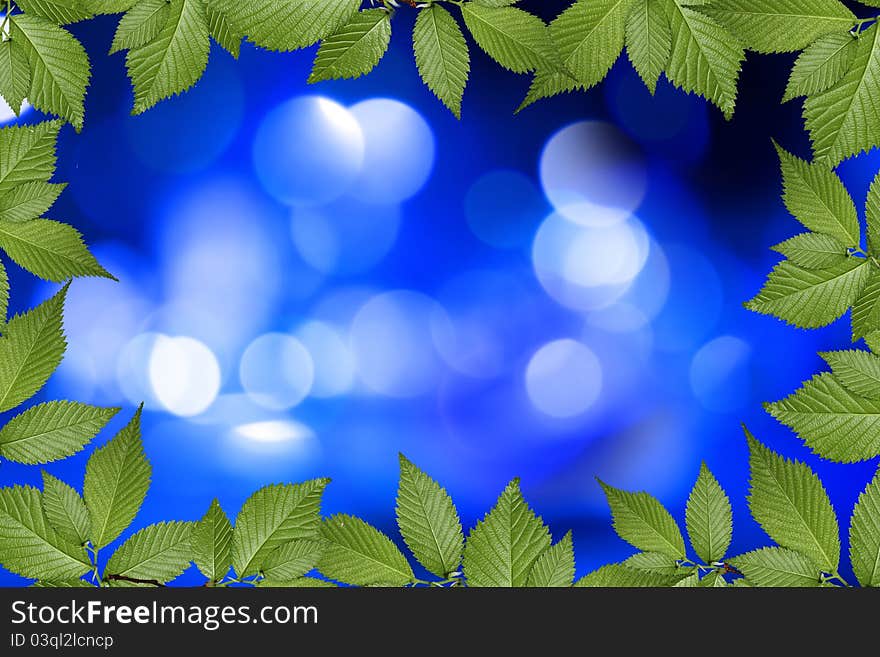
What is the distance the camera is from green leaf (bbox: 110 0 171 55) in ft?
1.20

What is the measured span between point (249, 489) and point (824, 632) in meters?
0.32

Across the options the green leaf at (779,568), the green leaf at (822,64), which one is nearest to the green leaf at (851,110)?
the green leaf at (822,64)

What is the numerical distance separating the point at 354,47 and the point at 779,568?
38cm

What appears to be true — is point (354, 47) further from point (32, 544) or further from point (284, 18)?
point (32, 544)

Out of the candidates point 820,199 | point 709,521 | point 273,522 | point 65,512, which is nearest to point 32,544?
point 65,512

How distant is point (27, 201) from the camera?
0.36 metres

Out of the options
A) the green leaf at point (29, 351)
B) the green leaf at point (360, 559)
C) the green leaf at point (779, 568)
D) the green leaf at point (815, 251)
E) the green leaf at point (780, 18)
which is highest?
the green leaf at point (780, 18)

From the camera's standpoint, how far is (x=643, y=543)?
0.36m

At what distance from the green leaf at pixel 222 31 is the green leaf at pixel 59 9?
0.23 feet

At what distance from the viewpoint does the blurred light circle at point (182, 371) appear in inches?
15.0

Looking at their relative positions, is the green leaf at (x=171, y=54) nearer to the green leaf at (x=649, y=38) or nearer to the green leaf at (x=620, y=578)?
the green leaf at (x=649, y=38)

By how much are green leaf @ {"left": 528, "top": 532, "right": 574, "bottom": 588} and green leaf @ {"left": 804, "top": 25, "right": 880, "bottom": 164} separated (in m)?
0.27

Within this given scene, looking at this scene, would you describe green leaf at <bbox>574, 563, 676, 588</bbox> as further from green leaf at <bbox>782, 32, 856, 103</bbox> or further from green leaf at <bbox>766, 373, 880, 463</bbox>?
green leaf at <bbox>782, 32, 856, 103</bbox>

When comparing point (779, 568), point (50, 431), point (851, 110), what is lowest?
point (779, 568)
